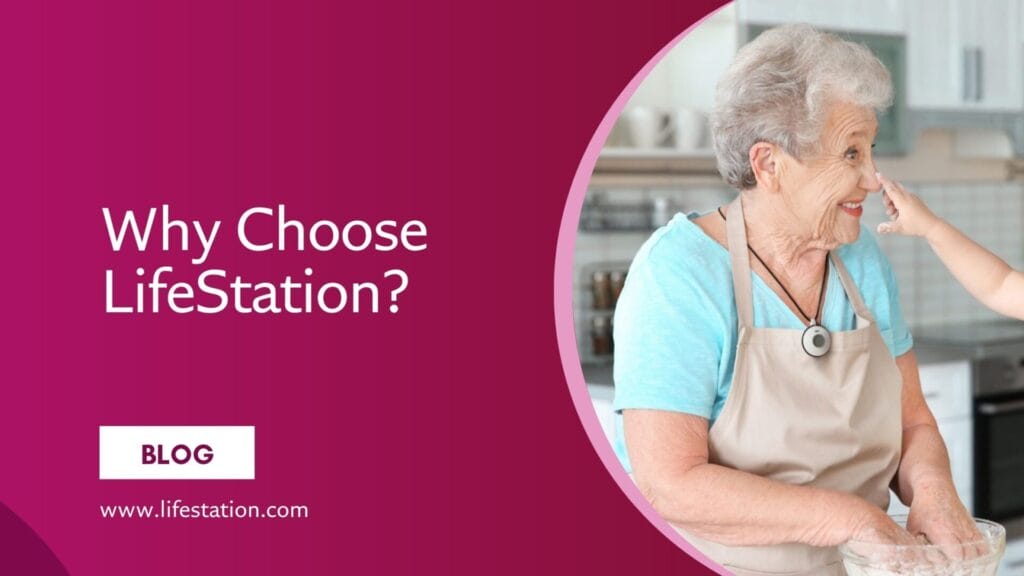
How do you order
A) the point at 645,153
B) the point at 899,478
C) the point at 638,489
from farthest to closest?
the point at 645,153
the point at 899,478
the point at 638,489

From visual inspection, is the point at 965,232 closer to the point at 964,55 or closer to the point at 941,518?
the point at 964,55

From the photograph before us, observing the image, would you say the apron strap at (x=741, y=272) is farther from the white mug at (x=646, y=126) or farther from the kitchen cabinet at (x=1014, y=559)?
the kitchen cabinet at (x=1014, y=559)

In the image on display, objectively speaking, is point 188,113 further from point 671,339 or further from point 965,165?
point 965,165

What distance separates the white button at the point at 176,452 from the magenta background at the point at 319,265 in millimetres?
11

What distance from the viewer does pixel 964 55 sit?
3.61m

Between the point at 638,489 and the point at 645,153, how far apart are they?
186 centimetres

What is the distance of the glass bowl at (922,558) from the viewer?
4.00 feet

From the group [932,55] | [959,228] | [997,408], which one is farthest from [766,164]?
[959,228]

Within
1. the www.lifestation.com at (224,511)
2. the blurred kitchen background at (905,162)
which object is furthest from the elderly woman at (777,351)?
the blurred kitchen background at (905,162)

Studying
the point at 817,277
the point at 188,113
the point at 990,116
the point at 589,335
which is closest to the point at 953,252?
the point at 817,277

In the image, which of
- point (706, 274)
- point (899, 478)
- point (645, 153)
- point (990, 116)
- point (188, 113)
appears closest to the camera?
point (188, 113)

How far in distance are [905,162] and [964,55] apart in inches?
14.5

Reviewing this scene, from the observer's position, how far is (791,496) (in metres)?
1.27

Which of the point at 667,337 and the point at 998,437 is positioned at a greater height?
the point at 667,337
